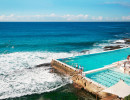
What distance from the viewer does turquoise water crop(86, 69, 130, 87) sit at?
1512cm

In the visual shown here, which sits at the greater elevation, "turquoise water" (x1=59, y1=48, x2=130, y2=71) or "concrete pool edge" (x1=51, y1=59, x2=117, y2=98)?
"turquoise water" (x1=59, y1=48, x2=130, y2=71)

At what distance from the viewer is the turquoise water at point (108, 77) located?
49.6 ft

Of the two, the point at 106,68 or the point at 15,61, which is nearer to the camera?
the point at 106,68

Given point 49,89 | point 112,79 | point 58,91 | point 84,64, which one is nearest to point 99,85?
point 112,79

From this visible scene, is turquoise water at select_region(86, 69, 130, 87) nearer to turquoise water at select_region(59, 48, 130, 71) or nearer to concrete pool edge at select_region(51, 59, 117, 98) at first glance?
concrete pool edge at select_region(51, 59, 117, 98)

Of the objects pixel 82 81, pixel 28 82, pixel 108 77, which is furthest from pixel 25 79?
pixel 108 77

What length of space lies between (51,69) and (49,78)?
135 inches

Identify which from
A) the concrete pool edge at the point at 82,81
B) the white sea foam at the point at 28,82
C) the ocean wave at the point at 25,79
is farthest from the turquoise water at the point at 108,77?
the white sea foam at the point at 28,82

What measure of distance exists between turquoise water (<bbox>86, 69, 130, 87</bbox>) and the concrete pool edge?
109 centimetres

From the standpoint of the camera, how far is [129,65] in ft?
58.9

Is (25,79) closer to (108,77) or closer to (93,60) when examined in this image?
(108,77)

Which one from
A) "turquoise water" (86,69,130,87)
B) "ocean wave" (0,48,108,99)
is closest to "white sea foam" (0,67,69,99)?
"ocean wave" (0,48,108,99)

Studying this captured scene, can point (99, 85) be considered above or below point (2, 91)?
above

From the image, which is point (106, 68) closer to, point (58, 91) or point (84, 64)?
point (84, 64)
